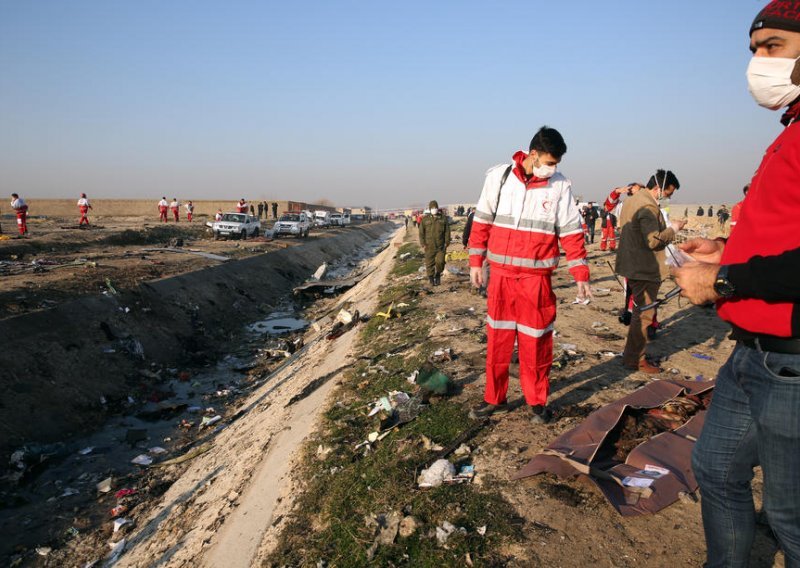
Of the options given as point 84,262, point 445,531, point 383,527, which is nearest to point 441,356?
point 383,527

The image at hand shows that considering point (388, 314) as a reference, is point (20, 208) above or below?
above

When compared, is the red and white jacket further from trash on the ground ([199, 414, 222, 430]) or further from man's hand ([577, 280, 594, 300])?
trash on the ground ([199, 414, 222, 430])

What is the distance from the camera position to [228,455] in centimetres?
555

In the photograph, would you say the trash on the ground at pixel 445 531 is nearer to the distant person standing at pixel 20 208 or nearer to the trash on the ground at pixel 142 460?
the trash on the ground at pixel 142 460

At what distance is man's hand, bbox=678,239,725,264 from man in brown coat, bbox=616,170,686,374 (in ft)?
11.0

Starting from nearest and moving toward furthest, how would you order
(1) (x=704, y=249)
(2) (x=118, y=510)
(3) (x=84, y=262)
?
(1) (x=704, y=249), (2) (x=118, y=510), (3) (x=84, y=262)

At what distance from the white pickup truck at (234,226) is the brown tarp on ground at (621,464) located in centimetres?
2322

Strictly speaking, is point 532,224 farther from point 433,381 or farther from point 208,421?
point 208,421

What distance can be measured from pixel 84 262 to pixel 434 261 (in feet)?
32.4

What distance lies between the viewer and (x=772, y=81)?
5.31 feet

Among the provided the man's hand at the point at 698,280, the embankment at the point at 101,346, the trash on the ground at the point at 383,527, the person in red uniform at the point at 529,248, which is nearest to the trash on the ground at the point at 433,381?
the person in red uniform at the point at 529,248

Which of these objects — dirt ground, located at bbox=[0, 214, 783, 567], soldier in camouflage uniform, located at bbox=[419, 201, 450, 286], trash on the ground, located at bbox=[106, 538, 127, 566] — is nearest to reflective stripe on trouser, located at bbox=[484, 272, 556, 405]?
dirt ground, located at bbox=[0, 214, 783, 567]

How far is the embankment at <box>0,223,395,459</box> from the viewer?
664cm

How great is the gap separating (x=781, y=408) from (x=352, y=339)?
739 cm
